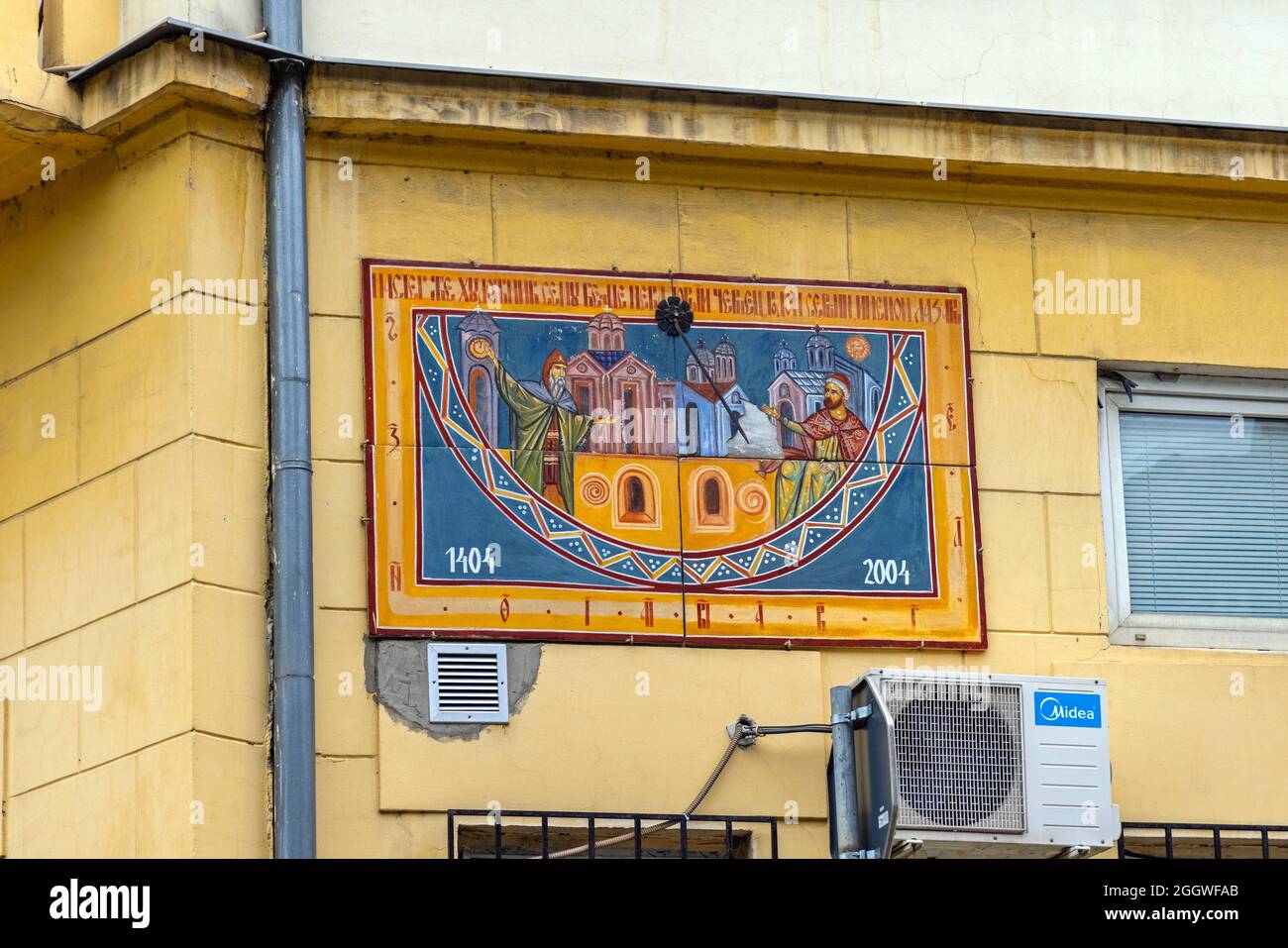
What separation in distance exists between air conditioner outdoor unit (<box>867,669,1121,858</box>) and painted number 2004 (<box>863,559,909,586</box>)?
0.64m

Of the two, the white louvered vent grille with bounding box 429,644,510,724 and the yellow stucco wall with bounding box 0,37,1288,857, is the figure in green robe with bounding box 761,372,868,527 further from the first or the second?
the white louvered vent grille with bounding box 429,644,510,724

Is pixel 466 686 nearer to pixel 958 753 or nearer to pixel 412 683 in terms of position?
pixel 412 683

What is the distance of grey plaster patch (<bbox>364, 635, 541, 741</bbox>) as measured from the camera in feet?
30.6

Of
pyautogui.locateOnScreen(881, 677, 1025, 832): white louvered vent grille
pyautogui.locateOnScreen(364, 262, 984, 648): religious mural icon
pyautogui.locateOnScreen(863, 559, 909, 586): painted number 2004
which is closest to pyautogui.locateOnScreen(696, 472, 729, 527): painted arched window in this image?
pyautogui.locateOnScreen(364, 262, 984, 648): religious mural icon

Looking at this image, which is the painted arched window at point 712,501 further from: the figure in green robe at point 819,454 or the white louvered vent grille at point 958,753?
the white louvered vent grille at point 958,753

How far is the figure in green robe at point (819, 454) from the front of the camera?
9.89 m

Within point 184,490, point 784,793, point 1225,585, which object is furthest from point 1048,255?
point 184,490

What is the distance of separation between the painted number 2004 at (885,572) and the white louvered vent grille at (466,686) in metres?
1.40

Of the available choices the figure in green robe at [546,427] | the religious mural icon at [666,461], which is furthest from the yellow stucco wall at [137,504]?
the figure in green robe at [546,427]

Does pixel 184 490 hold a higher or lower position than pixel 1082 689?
higher
